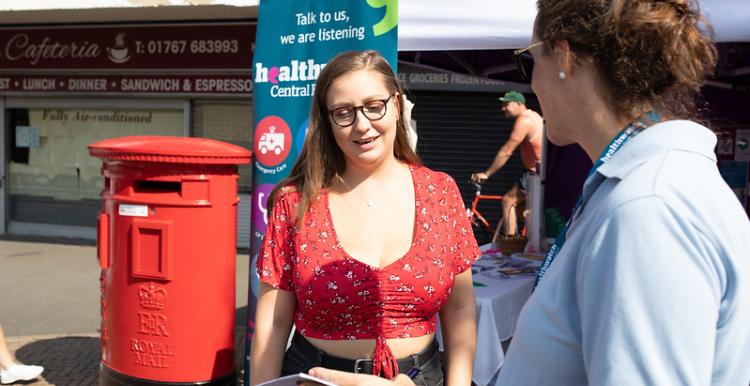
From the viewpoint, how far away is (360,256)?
2.01 meters

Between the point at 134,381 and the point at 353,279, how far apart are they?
2404 millimetres

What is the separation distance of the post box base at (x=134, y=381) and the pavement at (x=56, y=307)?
1.04m

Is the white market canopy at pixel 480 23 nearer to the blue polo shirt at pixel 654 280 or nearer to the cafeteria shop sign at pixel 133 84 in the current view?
the blue polo shirt at pixel 654 280

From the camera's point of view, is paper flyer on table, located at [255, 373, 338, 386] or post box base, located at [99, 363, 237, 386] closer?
paper flyer on table, located at [255, 373, 338, 386]

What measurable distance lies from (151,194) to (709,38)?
3184mm

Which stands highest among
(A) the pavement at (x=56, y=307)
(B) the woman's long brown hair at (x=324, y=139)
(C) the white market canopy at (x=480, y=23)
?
(C) the white market canopy at (x=480, y=23)

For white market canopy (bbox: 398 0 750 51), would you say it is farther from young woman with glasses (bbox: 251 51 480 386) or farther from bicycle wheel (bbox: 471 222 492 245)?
bicycle wheel (bbox: 471 222 492 245)

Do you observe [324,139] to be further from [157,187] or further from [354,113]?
[157,187]

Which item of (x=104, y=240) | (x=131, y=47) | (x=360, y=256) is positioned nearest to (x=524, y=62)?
(x=360, y=256)

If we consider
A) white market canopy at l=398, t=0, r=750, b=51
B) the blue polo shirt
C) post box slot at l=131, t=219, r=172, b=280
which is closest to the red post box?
post box slot at l=131, t=219, r=172, b=280

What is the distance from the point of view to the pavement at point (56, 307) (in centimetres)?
534

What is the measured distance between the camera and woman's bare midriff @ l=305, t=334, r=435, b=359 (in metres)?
1.99

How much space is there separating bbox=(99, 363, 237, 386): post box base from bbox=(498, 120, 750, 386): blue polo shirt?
3218 mm

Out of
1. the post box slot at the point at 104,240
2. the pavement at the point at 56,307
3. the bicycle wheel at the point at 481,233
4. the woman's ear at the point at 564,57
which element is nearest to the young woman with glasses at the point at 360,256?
the woman's ear at the point at 564,57
